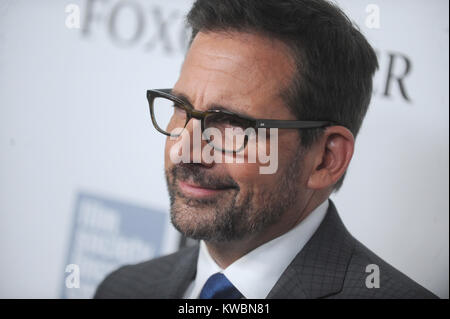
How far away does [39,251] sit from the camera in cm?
150

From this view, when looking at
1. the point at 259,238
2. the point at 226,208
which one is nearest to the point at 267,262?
the point at 259,238

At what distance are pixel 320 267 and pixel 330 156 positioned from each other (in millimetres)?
229

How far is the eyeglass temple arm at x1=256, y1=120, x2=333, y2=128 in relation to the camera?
87 centimetres

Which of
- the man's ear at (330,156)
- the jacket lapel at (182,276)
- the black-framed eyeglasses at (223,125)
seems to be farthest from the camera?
the jacket lapel at (182,276)

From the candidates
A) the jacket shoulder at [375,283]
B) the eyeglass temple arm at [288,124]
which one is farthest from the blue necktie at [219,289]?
the eyeglass temple arm at [288,124]

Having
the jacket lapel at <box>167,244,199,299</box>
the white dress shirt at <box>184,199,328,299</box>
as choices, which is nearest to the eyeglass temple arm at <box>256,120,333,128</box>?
the white dress shirt at <box>184,199,328,299</box>

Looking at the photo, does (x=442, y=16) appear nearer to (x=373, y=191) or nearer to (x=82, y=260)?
(x=373, y=191)

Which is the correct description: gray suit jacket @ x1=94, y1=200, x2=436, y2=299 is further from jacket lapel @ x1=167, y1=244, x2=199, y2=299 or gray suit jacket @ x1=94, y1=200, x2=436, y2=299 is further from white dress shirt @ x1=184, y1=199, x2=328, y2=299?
jacket lapel @ x1=167, y1=244, x2=199, y2=299

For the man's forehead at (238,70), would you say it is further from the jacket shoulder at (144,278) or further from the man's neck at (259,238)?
the jacket shoulder at (144,278)

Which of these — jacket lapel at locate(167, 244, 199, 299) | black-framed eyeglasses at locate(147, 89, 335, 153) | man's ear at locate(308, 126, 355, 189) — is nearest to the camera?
black-framed eyeglasses at locate(147, 89, 335, 153)

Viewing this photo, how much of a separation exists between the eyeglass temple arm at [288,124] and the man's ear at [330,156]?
1.2 inches

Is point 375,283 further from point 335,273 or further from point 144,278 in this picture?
point 144,278

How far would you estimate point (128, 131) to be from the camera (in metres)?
1.40

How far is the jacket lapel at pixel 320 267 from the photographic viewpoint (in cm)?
95
